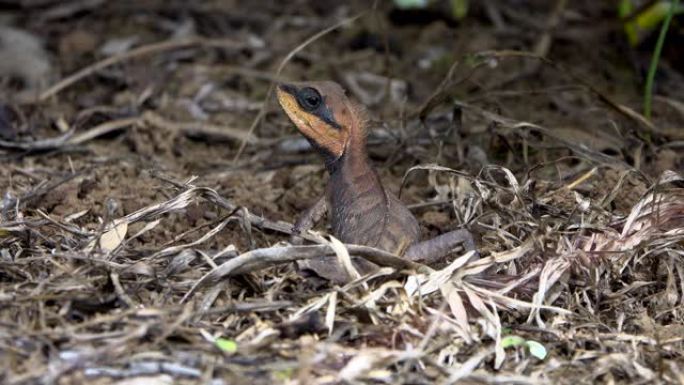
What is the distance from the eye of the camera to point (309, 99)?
5.65 m

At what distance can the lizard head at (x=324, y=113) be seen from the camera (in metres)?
5.66

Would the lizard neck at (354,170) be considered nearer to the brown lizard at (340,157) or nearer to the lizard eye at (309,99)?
the brown lizard at (340,157)

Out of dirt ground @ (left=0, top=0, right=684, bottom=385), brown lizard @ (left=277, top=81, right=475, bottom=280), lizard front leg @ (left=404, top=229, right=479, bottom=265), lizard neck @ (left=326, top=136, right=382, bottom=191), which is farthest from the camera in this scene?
lizard neck @ (left=326, top=136, right=382, bottom=191)

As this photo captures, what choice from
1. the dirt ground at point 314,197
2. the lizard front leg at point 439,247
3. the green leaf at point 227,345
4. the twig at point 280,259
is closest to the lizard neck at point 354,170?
the dirt ground at point 314,197

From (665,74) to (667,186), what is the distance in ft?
10.5

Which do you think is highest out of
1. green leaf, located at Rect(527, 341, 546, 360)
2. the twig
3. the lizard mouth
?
the lizard mouth

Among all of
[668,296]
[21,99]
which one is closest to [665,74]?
[668,296]

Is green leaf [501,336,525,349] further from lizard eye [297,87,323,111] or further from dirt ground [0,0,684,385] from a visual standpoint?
lizard eye [297,87,323,111]

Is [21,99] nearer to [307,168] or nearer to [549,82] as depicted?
[307,168]

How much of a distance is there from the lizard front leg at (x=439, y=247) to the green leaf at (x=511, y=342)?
67 cm

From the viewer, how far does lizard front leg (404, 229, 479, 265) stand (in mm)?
5137

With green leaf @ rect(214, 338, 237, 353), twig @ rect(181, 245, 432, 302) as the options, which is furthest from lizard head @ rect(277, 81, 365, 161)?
green leaf @ rect(214, 338, 237, 353)

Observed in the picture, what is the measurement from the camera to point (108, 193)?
6.12m

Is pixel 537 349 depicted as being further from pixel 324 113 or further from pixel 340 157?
pixel 324 113
